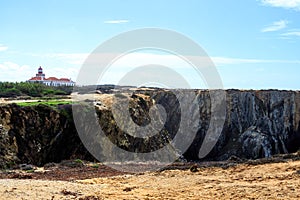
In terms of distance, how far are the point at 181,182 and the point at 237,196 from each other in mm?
4828

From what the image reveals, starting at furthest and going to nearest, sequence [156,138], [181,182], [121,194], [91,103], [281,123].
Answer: [281,123]
[156,138]
[91,103]
[181,182]
[121,194]

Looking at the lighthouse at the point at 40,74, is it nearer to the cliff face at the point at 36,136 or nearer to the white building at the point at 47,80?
the white building at the point at 47,80

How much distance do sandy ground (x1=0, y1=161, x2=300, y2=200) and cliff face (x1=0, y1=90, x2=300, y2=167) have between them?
12.0 meters

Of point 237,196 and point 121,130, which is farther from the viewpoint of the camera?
point 121,130

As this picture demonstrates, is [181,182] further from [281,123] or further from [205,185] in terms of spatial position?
[281,123]

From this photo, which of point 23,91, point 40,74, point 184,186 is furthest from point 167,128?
point 40,74

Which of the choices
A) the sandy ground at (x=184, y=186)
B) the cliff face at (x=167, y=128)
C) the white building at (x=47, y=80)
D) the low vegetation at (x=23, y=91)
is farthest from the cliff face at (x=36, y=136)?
the white building at (x=47, y=80)

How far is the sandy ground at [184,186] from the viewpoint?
16422mm

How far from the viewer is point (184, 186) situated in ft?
64.6

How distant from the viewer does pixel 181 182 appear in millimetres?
20922

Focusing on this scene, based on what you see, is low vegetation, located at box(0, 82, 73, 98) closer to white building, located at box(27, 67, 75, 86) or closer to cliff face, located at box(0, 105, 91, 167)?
cliff face, located at box(0, 105, 91, 167)

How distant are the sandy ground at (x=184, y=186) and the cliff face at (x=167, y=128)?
12043 millimetres

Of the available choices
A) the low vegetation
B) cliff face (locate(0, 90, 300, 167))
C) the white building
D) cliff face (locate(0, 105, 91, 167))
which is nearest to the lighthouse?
the white building

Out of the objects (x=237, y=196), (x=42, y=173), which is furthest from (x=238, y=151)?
(x=237, y=196)
